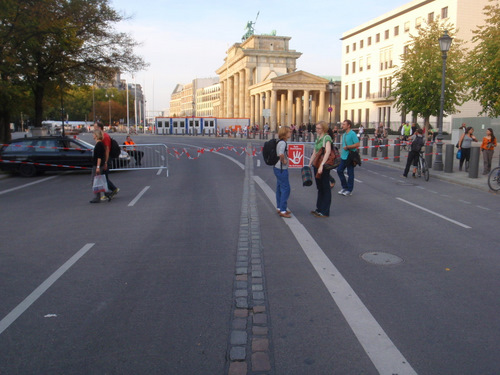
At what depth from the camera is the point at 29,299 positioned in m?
4.98

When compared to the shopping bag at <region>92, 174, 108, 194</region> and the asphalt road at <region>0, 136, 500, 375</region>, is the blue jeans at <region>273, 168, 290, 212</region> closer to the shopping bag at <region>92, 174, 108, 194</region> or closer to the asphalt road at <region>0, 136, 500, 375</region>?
the asphalt road at <region>0, 136, 500, 375</region>

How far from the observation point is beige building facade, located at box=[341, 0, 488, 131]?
1754 inches

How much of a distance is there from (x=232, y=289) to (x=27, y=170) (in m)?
15.3

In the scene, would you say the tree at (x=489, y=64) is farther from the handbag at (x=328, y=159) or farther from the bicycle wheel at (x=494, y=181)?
the handbag at (x=328, y=159)

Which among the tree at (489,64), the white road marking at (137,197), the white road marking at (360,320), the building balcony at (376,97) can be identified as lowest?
the white road marking at (360,320)

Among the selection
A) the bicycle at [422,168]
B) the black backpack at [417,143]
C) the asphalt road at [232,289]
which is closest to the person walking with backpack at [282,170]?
the asphalt road at [232,289]

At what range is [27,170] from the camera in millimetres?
17922

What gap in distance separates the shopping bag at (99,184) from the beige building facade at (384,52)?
123ft

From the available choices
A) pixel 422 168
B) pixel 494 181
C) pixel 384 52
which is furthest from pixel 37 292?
pixel 384 52

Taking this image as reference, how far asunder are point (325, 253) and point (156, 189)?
8.14m

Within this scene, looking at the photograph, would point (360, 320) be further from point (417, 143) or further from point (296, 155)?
point (296, 155)

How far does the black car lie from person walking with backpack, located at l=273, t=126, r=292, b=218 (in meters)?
11.6

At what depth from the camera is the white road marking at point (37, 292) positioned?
14.6 feet

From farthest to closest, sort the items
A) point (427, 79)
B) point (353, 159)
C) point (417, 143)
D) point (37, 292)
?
point (427, 79) → point (417, 143) → point (353, 159) → point (37, 292)
